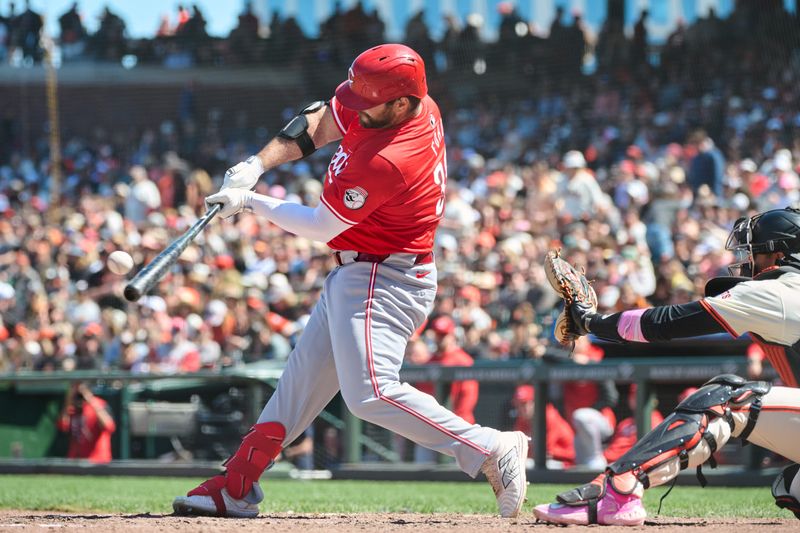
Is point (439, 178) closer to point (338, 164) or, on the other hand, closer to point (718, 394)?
point (338, 164)

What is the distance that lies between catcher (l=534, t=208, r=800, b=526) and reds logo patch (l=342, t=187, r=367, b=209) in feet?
2.98

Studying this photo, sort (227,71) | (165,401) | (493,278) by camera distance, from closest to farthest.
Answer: (165,401) → (493,278) → (227,71)

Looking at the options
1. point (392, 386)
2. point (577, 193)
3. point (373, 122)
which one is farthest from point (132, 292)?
point (577, 193)

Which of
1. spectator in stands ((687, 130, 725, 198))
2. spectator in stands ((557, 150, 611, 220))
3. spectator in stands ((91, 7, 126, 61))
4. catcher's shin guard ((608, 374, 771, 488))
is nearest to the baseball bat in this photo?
catcher's shin guard ((608, 374, 771, 488))

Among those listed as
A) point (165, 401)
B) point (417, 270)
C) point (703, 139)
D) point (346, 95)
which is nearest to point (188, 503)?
point (417, 270)

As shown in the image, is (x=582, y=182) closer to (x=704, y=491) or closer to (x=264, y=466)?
(x=704, y=491)

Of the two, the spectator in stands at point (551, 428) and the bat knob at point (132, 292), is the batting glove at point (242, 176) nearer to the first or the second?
the bat knob at point (132, 292)

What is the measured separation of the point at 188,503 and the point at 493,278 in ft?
21.9

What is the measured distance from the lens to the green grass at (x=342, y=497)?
5.35 metres

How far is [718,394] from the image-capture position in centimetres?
386

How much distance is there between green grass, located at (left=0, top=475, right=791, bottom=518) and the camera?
535 cm

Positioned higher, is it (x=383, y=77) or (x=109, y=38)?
(x=109, y=38)

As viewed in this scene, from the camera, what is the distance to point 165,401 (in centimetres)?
958

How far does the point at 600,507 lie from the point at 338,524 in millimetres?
1019
